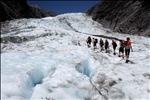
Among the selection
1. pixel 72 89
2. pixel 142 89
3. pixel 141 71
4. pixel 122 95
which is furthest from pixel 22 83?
pixel 141 71

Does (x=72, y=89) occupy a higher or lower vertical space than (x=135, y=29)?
lower

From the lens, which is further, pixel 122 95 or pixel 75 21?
pixel 75 21

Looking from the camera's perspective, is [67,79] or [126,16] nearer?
[67,79]

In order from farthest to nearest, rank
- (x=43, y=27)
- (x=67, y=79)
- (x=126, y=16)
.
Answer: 1. (x=126, y=16)
2. (x=43, y=27)
3. (x=67, y=79)

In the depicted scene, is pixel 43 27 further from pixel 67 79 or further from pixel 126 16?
pixel 67 79

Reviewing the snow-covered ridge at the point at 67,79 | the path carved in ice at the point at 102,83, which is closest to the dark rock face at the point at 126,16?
the path carved in ice at the point at 102,83

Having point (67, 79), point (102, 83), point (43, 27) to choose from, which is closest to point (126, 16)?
point (43, 27)

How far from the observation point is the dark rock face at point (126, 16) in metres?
45.8

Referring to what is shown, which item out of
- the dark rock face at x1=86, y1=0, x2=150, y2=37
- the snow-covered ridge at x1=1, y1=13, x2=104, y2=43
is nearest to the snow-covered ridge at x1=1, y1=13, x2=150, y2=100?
the snow-covered ridge at x1=1, y1=13, x2=104, y2=43

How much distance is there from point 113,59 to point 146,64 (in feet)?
13.7

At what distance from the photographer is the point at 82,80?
1410 cm

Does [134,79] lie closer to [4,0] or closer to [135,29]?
[135,29]

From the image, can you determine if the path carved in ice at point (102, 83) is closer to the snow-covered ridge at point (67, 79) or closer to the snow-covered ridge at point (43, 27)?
the snow-covered ridge at point (67, 79)

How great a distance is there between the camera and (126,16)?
176 ft
